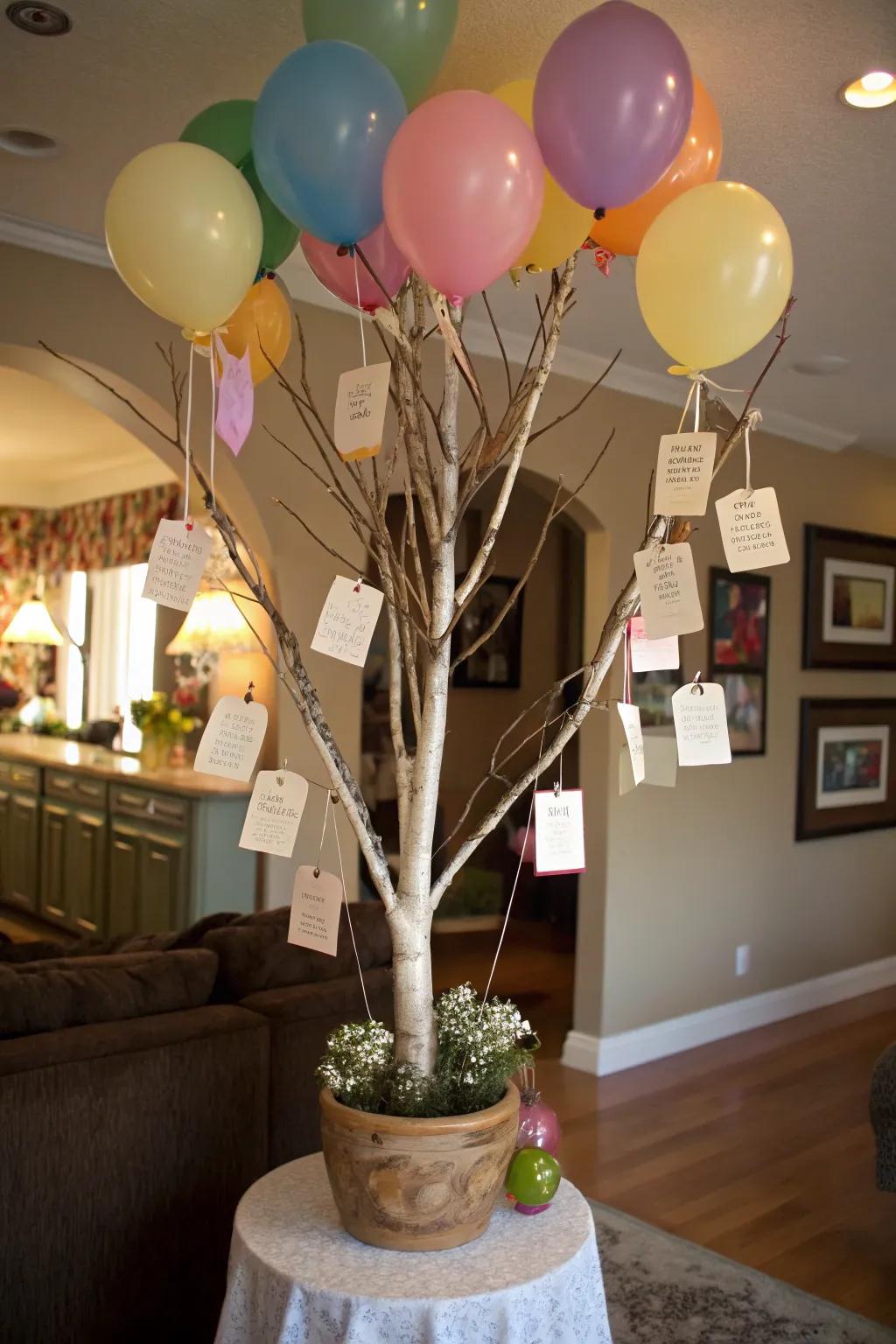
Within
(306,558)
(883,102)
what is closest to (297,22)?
(883,102)

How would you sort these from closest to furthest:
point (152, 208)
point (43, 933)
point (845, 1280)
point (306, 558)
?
point (152, 208) → point (845, 1280) → point (306, 558) → point (43, 933)

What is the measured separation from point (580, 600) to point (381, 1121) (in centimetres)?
554

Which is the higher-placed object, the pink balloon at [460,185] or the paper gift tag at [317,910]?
the pink balloon at [460,185]

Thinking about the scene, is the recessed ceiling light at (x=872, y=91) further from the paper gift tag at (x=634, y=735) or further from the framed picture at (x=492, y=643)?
the framed picture at (x=492, y=643)

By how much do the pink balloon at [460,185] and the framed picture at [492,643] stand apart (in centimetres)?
532

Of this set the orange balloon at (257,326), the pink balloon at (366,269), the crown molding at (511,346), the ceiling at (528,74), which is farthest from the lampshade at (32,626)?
the pink balloon at (366,269)

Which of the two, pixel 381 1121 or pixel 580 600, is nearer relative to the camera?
pixel 381 1121

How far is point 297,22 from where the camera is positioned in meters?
2.12

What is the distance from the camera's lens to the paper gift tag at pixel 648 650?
1.89 m

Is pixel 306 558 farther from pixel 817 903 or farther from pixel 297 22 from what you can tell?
pixel 817 903

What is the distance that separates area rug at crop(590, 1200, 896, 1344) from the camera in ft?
8.85

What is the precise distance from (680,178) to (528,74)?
62cm

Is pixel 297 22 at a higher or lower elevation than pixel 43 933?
higher

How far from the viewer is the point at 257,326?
2.12m
